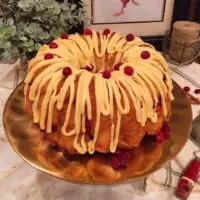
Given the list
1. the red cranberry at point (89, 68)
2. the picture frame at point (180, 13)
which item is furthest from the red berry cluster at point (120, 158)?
the picture frame at point (180, 13)

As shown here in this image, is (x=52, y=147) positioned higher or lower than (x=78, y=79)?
lower

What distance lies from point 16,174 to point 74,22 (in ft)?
1.62

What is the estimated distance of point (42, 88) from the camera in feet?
2.29

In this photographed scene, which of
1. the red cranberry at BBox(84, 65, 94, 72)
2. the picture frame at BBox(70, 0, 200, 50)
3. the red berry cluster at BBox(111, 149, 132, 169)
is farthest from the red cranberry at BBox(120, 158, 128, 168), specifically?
the picture frame at BBox(70, 0, 200, 50)

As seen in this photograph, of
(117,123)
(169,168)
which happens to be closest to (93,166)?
(117,123)

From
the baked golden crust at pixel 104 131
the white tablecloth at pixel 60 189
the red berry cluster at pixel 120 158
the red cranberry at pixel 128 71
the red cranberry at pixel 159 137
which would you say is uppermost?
the red cranberry at pixel 128 71

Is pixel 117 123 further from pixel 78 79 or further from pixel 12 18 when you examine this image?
pixel 12 18

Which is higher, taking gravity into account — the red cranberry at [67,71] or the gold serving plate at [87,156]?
the red cranberry at [67,71]

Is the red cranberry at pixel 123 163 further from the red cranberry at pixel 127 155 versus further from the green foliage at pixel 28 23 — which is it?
the green foliage at pixel 28 23

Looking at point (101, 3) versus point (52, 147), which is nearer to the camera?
point (52, 147)

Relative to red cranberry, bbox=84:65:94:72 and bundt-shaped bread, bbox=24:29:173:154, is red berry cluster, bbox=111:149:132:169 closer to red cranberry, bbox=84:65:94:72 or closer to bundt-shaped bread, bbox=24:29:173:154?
bundt-shaped bread, bbox=24:29:173:154

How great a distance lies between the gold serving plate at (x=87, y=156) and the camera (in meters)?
0.66

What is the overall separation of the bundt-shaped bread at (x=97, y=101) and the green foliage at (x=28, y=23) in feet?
0.78

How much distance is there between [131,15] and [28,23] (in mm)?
363
